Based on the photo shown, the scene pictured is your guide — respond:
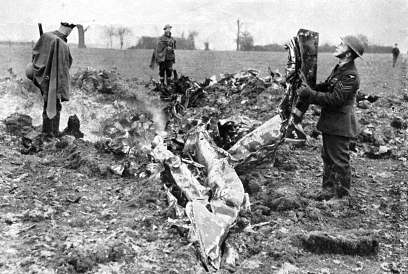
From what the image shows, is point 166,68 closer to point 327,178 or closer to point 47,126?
point 47,126

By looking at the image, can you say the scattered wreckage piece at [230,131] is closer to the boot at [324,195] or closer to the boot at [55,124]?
the boot at [324,195]

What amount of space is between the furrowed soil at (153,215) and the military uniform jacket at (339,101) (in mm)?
451

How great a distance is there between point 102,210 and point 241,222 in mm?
1466

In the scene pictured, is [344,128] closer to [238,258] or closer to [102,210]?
[238,258]

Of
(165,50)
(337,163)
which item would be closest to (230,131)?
(337,163)

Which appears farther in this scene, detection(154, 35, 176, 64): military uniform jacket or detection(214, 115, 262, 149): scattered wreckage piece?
detection(154, 35, 176, 64): military uniform jacket

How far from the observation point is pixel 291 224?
15.2 feet

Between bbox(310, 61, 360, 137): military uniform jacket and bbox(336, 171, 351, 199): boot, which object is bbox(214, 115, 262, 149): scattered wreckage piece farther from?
bbox(336, 171, 351, 199): boot

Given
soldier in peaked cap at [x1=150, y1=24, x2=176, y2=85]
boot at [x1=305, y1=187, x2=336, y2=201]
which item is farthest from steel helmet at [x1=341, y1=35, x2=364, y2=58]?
soldier in peaked cap at [x1=150, y1=24, x2=176, y2=85]

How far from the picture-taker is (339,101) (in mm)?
4781

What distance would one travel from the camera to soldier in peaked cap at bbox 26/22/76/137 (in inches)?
265

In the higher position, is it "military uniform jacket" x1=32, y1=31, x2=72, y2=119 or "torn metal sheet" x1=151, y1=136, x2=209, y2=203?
"military uniform jacket" x1=32, y1=31, x2=72, y2=119

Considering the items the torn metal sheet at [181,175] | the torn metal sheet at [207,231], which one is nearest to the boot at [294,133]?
the torn metal sheet at [181,175]

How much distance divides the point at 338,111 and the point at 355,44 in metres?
0.71
